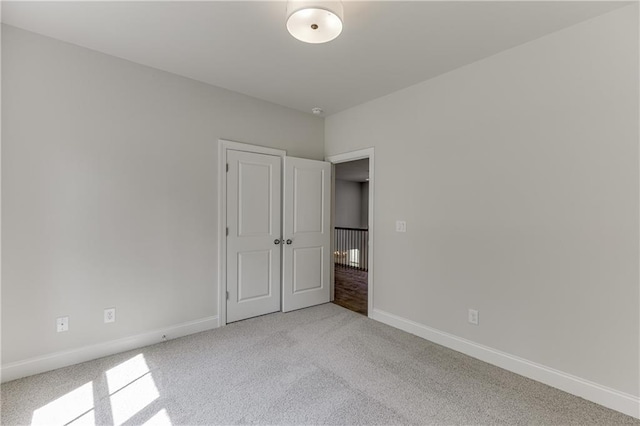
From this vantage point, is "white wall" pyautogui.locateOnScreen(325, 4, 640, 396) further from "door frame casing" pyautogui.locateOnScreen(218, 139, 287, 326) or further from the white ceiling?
"door frame casing" pyautogui.locateOnScreen(218, 139, 287, 326)

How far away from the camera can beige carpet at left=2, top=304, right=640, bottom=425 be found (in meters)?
1.81

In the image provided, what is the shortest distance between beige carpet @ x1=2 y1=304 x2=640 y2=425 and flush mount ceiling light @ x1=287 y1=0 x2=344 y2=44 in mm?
2447

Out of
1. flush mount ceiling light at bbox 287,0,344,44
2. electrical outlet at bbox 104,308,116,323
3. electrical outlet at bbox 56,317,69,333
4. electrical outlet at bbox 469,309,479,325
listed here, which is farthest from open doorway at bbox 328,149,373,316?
electrical outlet at bbox 56,317,69,333

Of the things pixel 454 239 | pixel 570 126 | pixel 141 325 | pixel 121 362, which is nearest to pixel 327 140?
pixel 454 239

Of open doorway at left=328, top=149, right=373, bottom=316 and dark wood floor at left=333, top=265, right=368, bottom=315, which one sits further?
dark wood floor at left=333, top=265, right=368, bottom=315

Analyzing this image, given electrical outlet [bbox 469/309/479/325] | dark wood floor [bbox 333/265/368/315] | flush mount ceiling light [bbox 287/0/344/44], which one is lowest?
dark wood floor [bbox 333/265/368/315]

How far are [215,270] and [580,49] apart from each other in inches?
147

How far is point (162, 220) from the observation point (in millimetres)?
2850

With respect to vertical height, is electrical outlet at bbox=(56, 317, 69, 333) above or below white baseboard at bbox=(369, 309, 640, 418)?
above

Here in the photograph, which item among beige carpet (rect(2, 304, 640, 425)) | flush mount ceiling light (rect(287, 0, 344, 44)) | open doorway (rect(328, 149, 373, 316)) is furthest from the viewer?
open doorway (rect(328, 149, 373, 316))

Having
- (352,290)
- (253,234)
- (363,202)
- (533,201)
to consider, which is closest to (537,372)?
(533,201)

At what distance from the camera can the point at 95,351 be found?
2.50m

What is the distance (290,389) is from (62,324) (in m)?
1.96

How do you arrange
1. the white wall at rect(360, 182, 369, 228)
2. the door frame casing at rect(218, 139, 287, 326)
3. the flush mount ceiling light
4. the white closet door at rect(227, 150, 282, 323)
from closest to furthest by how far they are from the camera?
the flush mount ceiling light
the door frame casing at rect(218, 139, 287, 326)
the white closet door at rect(227, 150, 282, 323)
the white wall at rect(360, 182, 369, 228)
